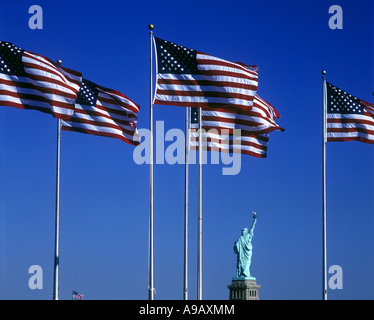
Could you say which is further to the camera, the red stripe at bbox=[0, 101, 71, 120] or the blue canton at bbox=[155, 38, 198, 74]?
the blue canton at bbox=[155, 38, 198, 74]

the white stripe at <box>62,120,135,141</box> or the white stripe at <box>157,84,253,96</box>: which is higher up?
the white stripe at <box>157,84,253,96</box>

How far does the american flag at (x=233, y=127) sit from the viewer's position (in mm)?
51062

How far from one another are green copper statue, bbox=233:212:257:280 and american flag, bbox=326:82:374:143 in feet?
72.3

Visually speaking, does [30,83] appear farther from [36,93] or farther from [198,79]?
[198,79]

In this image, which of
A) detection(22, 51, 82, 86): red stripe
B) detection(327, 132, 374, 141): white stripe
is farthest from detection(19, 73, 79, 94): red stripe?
detection(327, 132, 374, 141): white stripe

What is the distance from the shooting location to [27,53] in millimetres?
46438

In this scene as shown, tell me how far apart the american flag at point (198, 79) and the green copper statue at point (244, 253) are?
27.6 metres

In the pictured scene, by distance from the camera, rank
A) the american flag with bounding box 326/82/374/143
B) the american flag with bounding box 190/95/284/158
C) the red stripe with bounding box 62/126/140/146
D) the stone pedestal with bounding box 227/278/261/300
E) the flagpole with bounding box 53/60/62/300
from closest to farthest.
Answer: the flagpole with bounding box 53/60/62/300 → the red stripe with bounding box 62/126/140/146 → the american flag with bounding box 190/95/284/158 → the american flag with bounding box 326/82/374/143 → the stone pedestal with bounding box 227/278/261/300

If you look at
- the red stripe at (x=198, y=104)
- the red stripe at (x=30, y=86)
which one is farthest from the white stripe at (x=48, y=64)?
the red stripe at (x=198, y=104)

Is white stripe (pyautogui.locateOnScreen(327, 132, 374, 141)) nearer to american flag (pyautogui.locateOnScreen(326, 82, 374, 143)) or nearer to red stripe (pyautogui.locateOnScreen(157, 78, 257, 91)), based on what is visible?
american flag (pyautogui.locateOnScreen(326, 82, 374, 143))

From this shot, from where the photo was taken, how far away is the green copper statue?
74062 mm

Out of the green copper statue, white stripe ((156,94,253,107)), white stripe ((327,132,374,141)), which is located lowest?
the green copper statue
